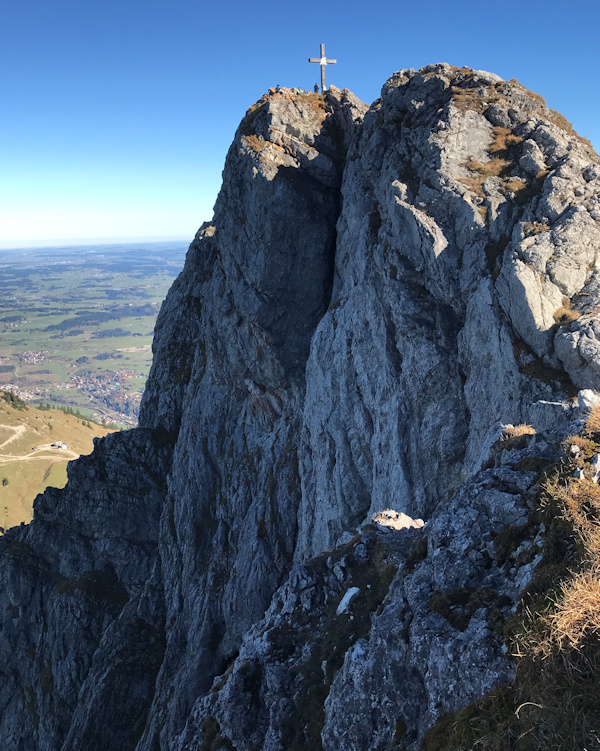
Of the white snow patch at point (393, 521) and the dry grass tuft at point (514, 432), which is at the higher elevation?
the dry grass tuft at point (514, 432)

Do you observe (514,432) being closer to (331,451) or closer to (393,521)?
(393,521)

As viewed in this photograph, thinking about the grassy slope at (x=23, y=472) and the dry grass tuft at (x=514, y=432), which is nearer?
the dry grass tuft at (x=514, y=432)

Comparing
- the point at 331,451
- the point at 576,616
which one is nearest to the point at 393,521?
the point at 576,616

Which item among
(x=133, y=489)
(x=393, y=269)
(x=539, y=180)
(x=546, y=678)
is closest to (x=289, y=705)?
(x=546, y=678)

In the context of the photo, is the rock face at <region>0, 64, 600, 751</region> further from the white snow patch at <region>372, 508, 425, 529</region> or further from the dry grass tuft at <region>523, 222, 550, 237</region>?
the white snow patch at <region>372, 508, 425, 529</region>

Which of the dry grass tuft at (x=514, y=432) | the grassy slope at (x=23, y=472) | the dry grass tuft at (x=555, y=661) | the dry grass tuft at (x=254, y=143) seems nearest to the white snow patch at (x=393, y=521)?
the dry grass tuft at (x=514, y=432)

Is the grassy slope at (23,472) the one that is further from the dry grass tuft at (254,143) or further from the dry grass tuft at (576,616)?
the dry grass tuft at (576,616)

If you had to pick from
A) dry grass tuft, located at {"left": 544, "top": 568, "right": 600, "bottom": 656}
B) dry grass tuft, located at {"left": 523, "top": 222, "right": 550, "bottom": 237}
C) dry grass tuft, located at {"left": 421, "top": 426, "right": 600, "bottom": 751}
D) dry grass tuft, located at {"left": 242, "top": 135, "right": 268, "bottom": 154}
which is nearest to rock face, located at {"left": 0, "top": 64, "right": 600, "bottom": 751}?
dry grass tuft, located at {"left": 523, "top": 222, "right": 550, "bottom": 237}

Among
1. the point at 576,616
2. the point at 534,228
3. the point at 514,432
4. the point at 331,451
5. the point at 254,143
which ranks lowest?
the point at 331,451

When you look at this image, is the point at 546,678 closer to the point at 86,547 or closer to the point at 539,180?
the point at 539,180
